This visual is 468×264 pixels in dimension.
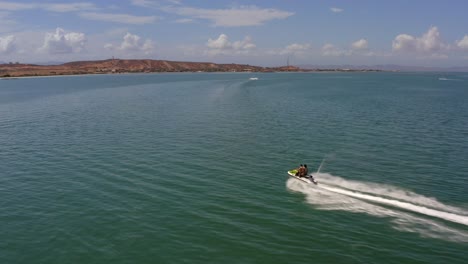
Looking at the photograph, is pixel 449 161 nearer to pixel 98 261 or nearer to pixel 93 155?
pixel 98 261

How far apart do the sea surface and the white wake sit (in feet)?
0.56

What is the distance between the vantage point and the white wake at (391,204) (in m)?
33.2

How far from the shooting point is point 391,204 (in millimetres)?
37938

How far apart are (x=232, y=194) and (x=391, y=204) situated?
16053 millimetres

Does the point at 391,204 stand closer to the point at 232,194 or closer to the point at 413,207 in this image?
the point at 413,207

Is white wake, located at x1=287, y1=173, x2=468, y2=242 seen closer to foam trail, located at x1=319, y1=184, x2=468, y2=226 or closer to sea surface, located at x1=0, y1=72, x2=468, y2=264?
foam trail, located at x1=319, y1=184, x2=468, y2=226

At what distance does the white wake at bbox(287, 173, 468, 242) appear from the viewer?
33188mm

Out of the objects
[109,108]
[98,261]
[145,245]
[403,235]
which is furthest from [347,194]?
[109,108]

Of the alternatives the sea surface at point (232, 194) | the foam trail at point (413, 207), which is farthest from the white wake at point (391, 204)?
the sea surface at point (232, 194)

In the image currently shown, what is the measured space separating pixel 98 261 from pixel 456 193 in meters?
36.3

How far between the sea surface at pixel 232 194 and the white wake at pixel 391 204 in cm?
17

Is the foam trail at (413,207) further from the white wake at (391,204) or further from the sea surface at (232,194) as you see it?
the sea surface at (232,194)

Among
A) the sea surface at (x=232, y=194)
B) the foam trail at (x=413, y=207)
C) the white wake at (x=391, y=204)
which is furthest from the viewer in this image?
the foam trail at (x=413, y=207)

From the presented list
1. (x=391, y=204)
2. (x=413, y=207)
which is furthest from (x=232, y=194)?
(x=413, y=207)
